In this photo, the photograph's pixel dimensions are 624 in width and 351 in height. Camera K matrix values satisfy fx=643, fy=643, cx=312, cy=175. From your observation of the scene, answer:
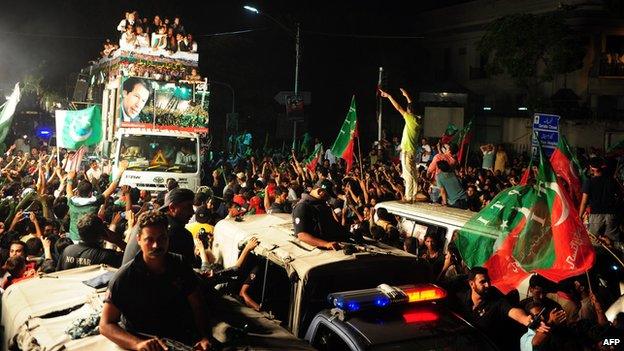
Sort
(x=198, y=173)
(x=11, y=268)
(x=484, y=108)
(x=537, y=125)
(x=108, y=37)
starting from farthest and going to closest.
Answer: (x=484, y=108) → (x=108, y=37) → (x=198, y=173) → (x=537, y=125) → (x=11, y=268)

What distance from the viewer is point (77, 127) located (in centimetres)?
1490

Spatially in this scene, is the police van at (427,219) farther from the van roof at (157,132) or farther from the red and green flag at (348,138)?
the van roof at (157,132)

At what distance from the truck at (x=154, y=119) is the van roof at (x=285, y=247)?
28.0ft

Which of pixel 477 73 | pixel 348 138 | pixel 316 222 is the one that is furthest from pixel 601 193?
pixel 477 73

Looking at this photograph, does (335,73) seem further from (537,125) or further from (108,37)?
(537,125)

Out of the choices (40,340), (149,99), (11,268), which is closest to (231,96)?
(149,99)

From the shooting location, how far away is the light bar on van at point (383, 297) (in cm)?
456

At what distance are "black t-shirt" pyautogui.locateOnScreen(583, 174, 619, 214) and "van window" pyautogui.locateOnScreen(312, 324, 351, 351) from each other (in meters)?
6.10

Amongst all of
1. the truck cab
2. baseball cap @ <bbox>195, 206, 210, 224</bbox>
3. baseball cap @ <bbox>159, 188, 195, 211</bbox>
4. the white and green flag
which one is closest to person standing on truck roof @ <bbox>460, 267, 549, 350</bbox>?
baseball cap @ <bbox>159, 188, 195, 211</bbox>

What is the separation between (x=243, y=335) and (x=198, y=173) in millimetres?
11755

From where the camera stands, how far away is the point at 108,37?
1246 inches

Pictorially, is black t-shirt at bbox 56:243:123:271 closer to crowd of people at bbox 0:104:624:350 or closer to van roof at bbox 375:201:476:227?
crowd of people at bbox 0:104:624:350

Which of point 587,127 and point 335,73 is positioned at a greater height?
point 335,73

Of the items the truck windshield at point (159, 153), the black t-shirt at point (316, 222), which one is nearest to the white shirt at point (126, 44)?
the truck windshield at point (159, 153)
